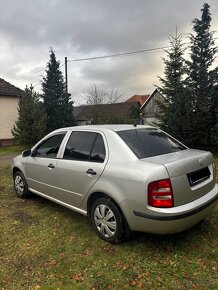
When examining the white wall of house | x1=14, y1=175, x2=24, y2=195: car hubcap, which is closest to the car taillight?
x1=14, y1=175, x2=24, y2=195: car hubcap

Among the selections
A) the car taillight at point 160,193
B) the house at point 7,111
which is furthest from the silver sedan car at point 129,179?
the house at point 7,111

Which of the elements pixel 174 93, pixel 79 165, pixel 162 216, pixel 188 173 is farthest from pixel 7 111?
pixel 162 216

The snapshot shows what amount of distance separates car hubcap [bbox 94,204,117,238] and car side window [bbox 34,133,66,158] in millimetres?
1412

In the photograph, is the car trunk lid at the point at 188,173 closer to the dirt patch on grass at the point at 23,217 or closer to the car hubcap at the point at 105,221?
the car hubcap at the point at 105,221

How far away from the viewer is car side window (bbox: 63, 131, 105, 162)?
3814 millimetres

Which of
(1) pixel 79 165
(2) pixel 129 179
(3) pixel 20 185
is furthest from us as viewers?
(3) pixel 20 185

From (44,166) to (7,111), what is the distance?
1541 cm

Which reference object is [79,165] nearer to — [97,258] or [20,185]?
[97,258]

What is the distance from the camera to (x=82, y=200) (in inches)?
155

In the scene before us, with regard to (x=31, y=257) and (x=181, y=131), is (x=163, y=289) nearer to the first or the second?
(x=31, y=257)

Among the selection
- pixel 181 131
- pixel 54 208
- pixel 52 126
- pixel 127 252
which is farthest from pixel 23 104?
pixel 127 252

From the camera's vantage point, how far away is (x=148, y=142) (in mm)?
3826

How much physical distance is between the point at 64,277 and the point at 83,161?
1.60m

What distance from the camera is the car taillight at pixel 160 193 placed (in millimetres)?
3023
